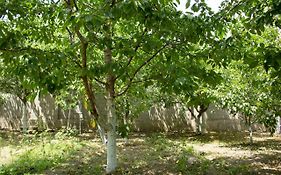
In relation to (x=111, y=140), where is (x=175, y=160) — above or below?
below

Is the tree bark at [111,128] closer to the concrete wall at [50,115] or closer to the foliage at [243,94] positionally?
the foliage at [243,94]

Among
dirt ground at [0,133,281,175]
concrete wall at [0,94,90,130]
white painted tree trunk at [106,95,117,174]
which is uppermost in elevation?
concrete wall at [0,94,90,130]

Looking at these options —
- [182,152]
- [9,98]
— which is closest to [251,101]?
[182,152]

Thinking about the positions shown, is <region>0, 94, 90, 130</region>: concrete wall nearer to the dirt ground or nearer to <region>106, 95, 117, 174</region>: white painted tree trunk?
the dirt ground

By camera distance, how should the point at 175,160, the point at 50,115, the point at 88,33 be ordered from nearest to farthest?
the point at 88,33 < the point at 175,160 < the point at 50,115

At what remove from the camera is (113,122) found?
6738 millimetres

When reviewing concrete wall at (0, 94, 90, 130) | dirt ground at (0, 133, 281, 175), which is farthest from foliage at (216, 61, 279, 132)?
concrete wall at (0, 94, 90, 130)

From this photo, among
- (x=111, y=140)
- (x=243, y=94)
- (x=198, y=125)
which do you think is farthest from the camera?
(x=198, y=125)

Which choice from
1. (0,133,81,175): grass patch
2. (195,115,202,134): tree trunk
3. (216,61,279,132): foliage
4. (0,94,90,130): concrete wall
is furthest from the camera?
(0,94,90,130): concrete wall

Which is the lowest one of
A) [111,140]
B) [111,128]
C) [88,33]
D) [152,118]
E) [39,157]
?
[39,157]

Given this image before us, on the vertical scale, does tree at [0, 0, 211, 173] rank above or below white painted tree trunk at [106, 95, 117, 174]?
above

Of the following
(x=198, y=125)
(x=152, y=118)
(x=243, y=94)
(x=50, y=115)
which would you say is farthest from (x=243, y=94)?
(x=50, y=115)

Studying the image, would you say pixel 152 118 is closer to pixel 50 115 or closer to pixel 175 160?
pixel 50 115

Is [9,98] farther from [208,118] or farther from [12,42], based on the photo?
[12,42]
